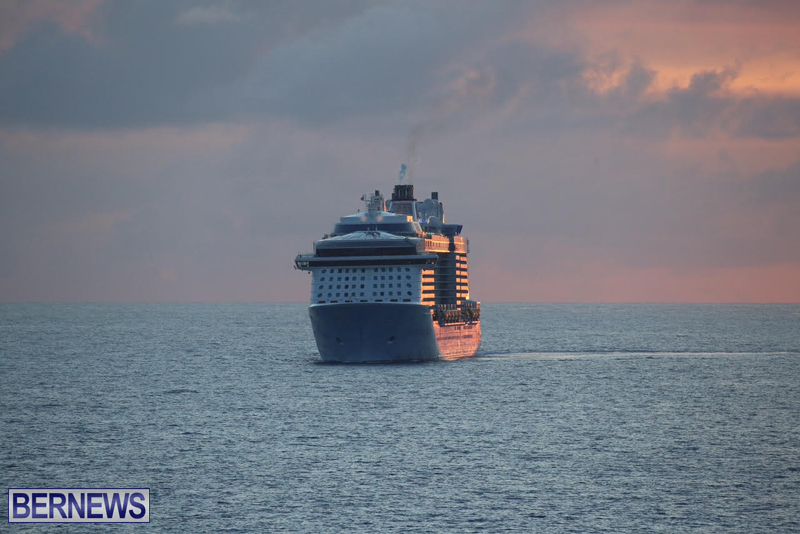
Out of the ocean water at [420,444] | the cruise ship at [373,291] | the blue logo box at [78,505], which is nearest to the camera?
the blue logo box at [78,505]

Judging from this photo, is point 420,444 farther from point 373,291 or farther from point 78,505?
point 373,291

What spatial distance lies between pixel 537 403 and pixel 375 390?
40.2ft

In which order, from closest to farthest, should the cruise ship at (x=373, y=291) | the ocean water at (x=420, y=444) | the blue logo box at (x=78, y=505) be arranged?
the blue logo box at (x=78, y=505), the ocean water at (x=420, y=444), the cruise ship at (x=373, y=291)

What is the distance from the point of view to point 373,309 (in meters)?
88.8

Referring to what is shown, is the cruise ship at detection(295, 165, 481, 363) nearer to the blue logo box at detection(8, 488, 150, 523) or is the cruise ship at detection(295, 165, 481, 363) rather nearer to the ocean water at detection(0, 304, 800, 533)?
the ocean water at detection(0, 304, 800, 533)

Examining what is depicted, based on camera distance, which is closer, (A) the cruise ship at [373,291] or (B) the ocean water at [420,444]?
(B) the ocean water at [420,444]

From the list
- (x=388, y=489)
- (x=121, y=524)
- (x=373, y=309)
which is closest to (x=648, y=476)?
(x=388, y=489)

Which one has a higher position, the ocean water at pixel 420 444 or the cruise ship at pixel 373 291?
the cruise ship at pixel 373 291

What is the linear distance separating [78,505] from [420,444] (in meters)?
20.2

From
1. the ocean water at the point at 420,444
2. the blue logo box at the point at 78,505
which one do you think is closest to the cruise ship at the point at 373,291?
the ocean water at the point at 420,444

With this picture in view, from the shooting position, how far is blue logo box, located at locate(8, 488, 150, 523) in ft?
147

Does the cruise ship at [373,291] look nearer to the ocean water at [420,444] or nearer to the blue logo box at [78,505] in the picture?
the ocean water at [420,444]

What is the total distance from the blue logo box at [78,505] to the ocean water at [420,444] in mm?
834

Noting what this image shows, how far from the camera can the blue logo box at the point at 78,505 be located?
44.8 metres
